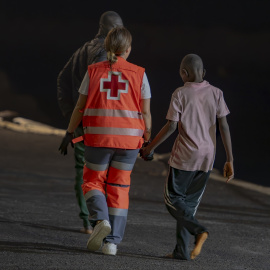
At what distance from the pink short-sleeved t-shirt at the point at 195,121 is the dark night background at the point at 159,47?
11.6m

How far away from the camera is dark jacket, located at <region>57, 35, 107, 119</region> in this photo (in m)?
7.44

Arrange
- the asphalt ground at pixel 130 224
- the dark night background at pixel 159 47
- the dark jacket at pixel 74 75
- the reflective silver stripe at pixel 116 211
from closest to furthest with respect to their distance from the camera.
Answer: the asphalt ground at pixel 130 224, the reflective silver stripe at pixel 116 211, the dark jacket at pixel 74 75, the dark night background at pixel 159 47

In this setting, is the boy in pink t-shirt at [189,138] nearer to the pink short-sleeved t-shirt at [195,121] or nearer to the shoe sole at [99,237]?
the pink short-sleeved t-shirt at [195,121]

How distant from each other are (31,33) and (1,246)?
14.0m

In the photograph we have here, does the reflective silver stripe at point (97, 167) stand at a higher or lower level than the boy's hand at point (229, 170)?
lower

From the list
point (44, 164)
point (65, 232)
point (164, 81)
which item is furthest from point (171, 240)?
point (164, 81)

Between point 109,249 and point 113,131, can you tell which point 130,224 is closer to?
point 109,249

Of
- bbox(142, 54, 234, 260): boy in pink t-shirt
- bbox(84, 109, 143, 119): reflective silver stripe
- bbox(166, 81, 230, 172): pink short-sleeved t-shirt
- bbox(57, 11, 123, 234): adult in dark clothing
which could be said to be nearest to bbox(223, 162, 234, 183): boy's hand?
bbox(142, 54, 234, 260): boy in pink t-shirt

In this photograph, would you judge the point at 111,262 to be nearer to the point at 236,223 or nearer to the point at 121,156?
the point at 121,156

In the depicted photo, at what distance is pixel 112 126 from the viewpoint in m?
6.23

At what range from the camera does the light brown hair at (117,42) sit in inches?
247

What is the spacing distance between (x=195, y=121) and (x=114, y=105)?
0.58m

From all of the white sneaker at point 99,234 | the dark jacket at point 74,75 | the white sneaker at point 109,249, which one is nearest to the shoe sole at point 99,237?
the white sneaker at point 99,234

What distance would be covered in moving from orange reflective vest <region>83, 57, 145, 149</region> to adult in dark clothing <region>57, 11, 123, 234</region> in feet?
3.18
